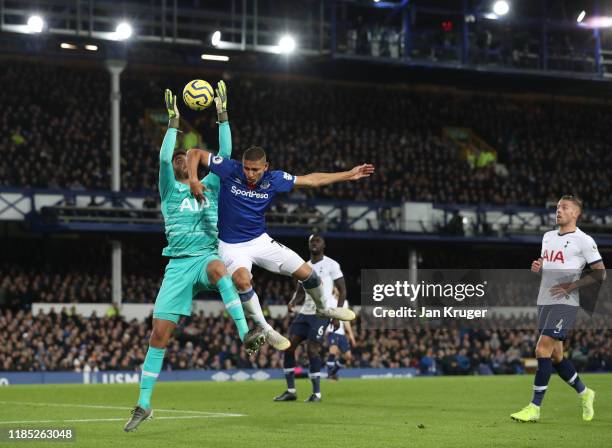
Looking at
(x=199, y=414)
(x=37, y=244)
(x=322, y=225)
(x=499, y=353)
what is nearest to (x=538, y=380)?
(x=199, y=414)

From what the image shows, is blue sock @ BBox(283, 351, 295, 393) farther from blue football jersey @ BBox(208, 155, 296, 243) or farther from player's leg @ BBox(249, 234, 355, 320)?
blue football jersey @ BBox(208, 155, 296, 243)

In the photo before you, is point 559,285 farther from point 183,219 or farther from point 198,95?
point 198,95

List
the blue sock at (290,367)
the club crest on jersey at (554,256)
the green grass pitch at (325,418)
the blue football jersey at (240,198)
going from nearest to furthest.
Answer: the green grass pitch at (325,418) → the blue football jersey at (240,198) → the club crest on jersey at (554,256) → the blue sock at (290,367)

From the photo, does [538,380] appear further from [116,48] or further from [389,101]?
[389,101]

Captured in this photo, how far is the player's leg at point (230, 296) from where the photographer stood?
12413 mm

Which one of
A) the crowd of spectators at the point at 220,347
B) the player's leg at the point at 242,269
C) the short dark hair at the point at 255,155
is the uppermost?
the short dark hair at the point at 255,155

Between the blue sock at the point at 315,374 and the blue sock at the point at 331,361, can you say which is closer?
the blue sock at the point at 315,374

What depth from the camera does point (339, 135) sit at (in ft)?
159

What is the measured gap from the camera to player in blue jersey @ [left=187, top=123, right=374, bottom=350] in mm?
13234

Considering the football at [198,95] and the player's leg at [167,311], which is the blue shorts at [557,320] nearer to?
the player's leg at [167,311]

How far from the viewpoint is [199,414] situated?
1504cm

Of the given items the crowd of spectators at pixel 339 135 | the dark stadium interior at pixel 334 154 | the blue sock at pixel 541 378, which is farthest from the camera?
the crowd of spectators at pixel 339 135

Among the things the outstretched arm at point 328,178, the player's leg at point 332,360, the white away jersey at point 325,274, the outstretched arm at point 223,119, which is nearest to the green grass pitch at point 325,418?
the white away jersey at point 325,274

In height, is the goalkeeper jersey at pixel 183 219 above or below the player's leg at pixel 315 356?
above
